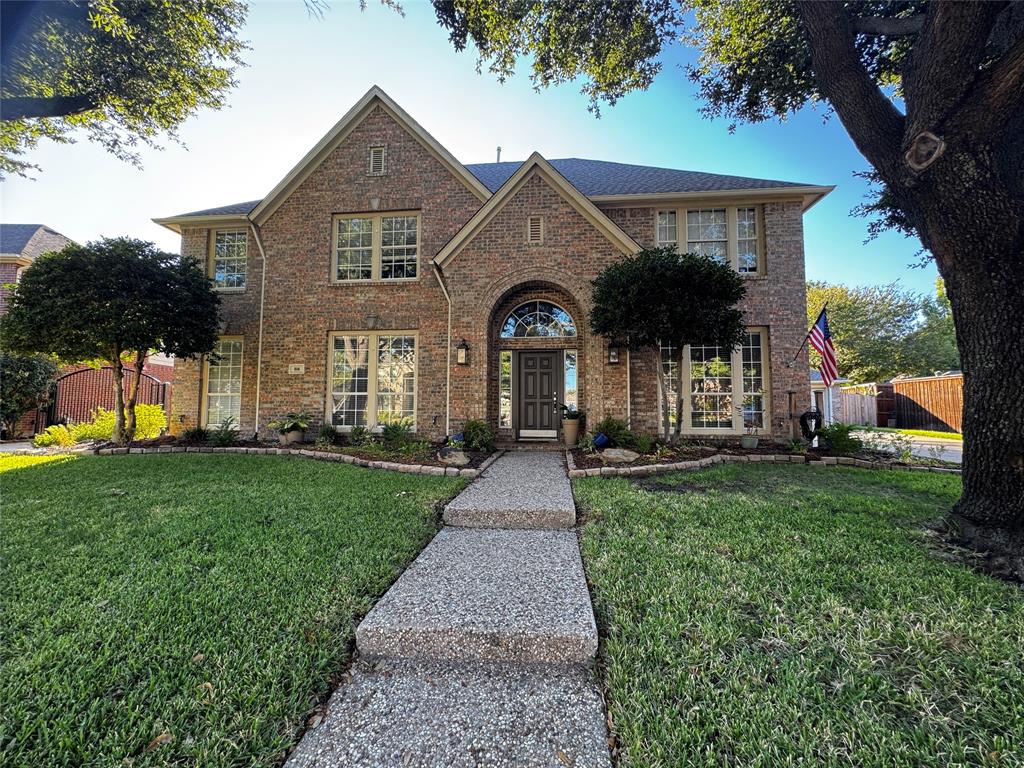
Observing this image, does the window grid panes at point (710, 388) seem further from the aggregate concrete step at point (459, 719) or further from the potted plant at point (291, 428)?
the potted plant at point (291, 428)

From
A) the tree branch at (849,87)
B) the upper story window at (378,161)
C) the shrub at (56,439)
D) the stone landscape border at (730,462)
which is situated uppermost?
the upper story window at (378,161)

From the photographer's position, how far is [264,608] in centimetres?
235

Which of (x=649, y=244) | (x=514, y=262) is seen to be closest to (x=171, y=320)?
(x=514, y=262)

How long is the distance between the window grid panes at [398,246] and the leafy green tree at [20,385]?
9.86 metres

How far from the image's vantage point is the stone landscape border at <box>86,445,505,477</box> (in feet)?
20.6

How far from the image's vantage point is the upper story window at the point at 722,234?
9562 millimetres

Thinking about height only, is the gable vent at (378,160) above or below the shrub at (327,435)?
above

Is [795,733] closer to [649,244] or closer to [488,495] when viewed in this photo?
[488,495]

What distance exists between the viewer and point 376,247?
9.99 meters

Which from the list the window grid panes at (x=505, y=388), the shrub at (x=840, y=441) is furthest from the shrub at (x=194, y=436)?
the shrub at (x=840, y=441)

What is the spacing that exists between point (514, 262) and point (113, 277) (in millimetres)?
8053

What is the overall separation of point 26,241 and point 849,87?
82.7 ft

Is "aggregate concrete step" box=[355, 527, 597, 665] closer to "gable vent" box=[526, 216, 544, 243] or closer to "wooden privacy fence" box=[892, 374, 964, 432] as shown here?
"gable vent" box=[526, 216, 544, 243]

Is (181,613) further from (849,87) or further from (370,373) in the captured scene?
(370,373)
